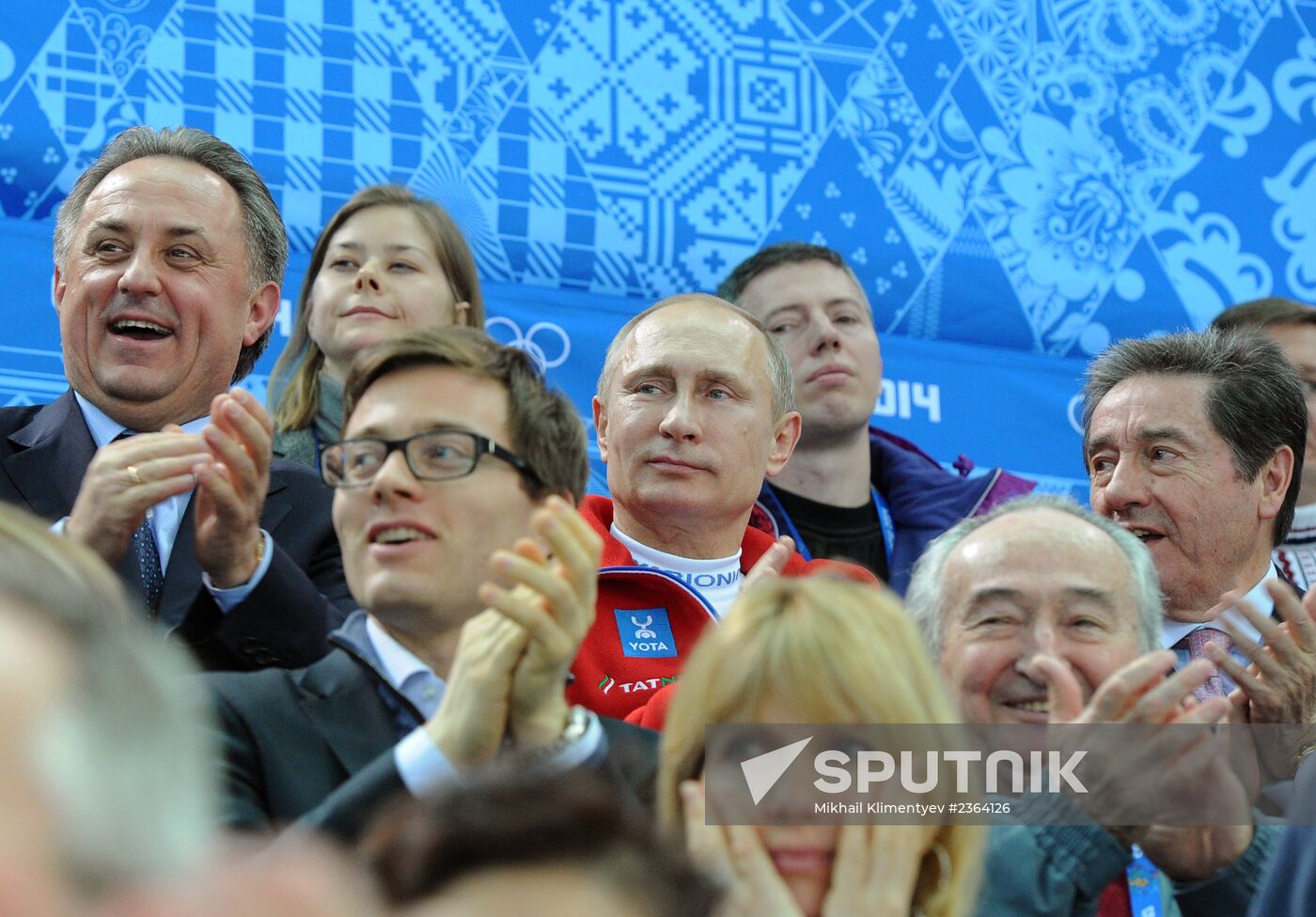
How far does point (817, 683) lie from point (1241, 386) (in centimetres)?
207

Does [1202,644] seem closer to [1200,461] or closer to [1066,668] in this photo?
[1200,461]

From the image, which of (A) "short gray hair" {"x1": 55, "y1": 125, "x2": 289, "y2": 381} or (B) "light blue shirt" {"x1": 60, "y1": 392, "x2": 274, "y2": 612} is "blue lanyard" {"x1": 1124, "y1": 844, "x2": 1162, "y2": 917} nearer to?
(B) "light blue shirt" {"x1": 60, "y1": 392, "x2": 274, "y2": 612}

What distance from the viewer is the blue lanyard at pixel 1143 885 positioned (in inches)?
93.3

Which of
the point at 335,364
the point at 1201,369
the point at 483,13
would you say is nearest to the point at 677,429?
the point at 335,364

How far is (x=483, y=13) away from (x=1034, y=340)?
171 centimetres

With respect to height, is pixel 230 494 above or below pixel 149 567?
below

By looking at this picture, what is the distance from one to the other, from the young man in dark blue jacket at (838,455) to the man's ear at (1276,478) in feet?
2.12

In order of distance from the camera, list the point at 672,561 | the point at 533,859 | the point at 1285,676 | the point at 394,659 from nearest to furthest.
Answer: the point at 533,859
the point at 394,659
the point at 1285,676
the point at 672,561

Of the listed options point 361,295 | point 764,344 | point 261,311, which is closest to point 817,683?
point 764,344

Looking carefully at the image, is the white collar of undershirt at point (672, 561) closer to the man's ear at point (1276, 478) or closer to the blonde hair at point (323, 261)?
the blonde hair at point (323, 261)

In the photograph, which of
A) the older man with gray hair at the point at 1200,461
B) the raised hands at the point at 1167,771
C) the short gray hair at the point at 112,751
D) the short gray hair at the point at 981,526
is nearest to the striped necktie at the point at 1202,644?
the older man with gray hair at the point at 1200,461

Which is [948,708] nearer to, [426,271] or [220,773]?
[220,773]

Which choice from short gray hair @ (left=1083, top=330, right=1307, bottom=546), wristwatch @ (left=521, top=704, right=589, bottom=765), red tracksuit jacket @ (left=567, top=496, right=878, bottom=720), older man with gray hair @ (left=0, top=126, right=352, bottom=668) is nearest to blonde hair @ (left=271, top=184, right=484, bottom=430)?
older man with gray hair @ (left=0, top=126, right=352, bottom=668)

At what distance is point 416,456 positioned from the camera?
95.4 inches
